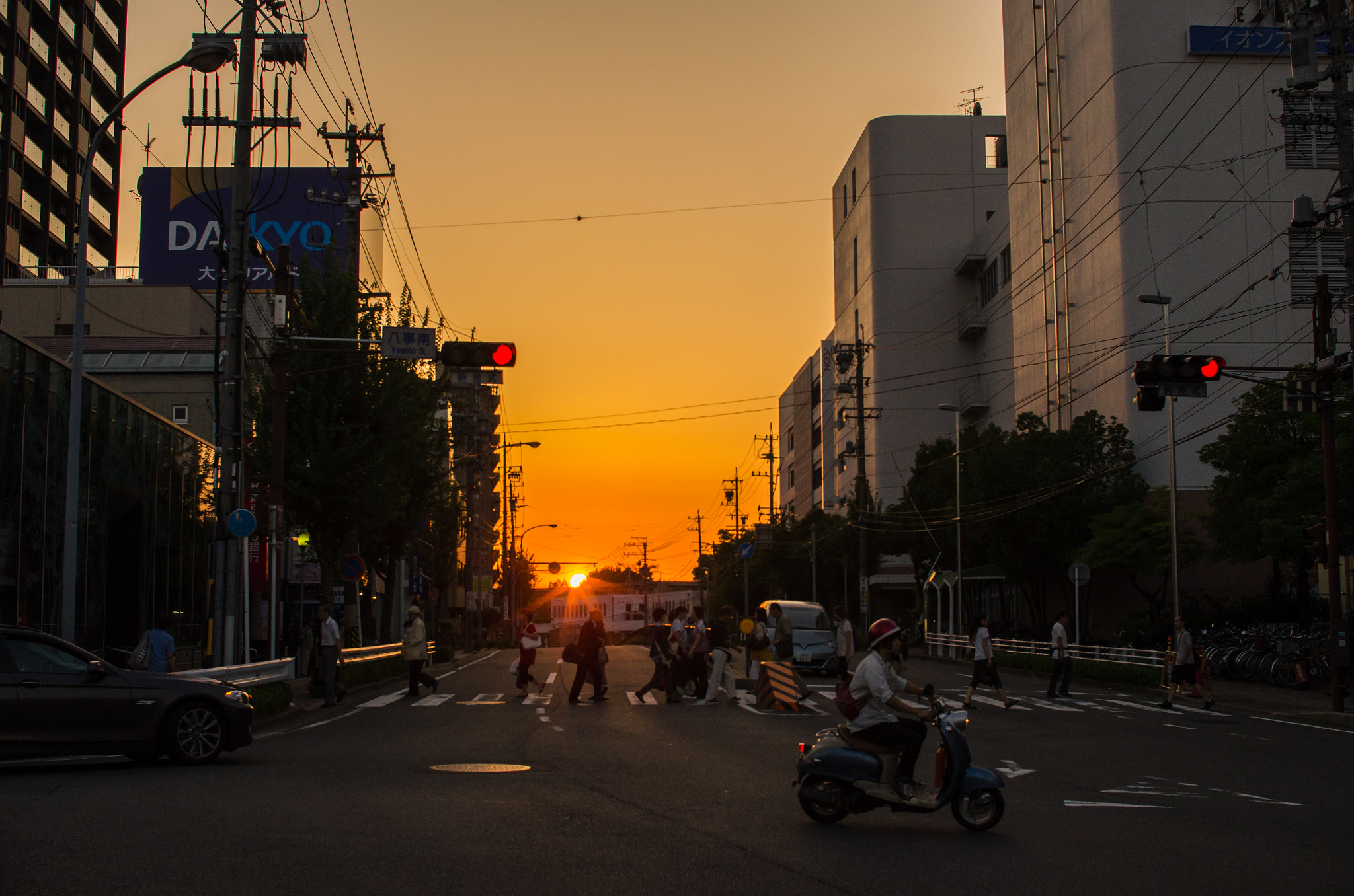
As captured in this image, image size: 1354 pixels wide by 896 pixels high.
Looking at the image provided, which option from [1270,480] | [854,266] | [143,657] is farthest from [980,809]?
[854,266]

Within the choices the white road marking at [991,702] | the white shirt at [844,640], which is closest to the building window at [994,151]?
the white shirt at [844,640]

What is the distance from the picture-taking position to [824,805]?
30.2 feet

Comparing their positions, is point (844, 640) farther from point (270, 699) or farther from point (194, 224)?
point (194, 224)

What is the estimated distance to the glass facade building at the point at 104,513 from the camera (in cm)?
2070

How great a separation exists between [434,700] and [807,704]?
6916 millimetres

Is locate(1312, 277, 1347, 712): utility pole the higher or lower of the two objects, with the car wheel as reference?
higher

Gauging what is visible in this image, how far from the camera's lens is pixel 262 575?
845 inches

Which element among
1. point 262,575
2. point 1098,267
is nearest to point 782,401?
point 1098,267

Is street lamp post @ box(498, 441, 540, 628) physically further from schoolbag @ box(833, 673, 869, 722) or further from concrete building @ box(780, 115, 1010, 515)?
schoolbag @ box(833, 673, 869, 722)

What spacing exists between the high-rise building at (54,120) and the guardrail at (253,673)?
174 ft

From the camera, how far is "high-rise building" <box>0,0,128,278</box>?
221ft

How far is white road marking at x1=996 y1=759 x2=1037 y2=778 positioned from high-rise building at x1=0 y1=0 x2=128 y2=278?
6374cm

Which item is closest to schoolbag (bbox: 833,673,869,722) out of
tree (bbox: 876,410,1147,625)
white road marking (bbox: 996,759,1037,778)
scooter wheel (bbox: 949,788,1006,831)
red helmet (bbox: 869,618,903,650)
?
red helmet (bbox: 869,618,903,650)

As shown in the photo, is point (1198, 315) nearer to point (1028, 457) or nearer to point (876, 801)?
point (1028, 457)
